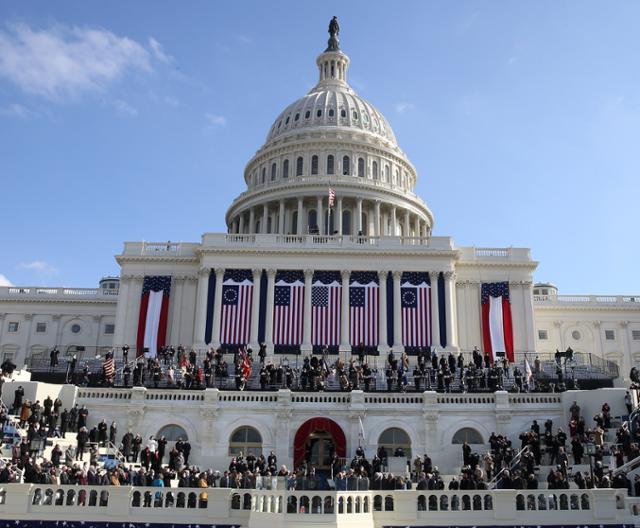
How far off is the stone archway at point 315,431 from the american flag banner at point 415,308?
21.2 metres

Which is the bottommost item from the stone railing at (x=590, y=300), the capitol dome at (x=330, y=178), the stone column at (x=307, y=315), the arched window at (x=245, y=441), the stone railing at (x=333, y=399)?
the arched window at (x=245, y=441)

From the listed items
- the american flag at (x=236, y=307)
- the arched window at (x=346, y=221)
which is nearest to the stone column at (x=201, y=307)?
the american flag at (x=236, y=307)

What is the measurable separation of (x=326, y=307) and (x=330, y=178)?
1062 inches

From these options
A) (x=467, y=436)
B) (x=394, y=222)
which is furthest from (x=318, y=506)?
(x=394, y=222)

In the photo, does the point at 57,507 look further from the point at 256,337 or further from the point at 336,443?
the point at 256,337

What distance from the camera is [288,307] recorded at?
60281 mm

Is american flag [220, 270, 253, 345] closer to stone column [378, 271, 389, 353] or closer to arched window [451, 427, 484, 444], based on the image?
stone column [378, 271, 389, 353]

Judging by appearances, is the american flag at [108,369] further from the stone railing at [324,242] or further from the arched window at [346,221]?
the arched window at [346,221]

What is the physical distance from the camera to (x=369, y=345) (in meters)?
59.1

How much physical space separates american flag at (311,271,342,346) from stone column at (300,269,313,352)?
0.99ft

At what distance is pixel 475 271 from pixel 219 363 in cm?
2894

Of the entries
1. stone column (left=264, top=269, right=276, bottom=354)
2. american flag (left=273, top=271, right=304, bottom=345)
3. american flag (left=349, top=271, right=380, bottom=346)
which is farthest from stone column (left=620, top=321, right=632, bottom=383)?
stone column (left=264, top=269, right=276, bottom=354)

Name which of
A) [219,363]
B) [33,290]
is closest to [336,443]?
[219,363]

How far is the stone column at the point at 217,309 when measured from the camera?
59062mm
